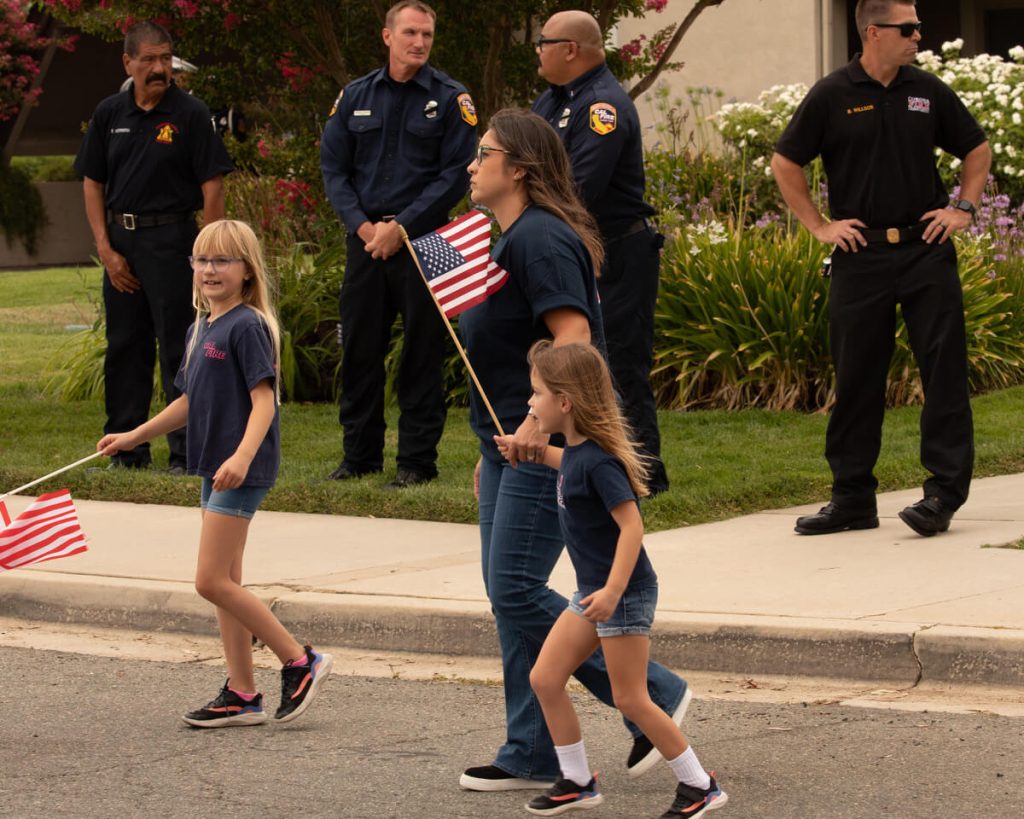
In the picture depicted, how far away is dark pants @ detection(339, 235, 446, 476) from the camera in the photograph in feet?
28.7

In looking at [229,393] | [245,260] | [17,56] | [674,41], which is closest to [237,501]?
[229,393]

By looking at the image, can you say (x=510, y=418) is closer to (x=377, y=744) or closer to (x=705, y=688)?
(x=377, y=744)

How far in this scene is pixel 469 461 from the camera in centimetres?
954

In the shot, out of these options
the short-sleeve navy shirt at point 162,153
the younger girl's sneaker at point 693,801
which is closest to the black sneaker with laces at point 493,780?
the younger girl's sneaker at point 693,801

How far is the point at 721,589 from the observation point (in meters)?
6.47

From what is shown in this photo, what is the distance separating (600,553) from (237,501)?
55.7 inches

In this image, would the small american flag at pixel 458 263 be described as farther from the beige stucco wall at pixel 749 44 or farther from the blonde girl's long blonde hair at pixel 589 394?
the beige stucco wall at pixel 749 44

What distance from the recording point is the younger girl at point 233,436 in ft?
17.5

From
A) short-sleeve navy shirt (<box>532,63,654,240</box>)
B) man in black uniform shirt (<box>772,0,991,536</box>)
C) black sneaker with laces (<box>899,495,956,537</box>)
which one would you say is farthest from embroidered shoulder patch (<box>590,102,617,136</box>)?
black sneaker with laces (<box>899,495,956,537</box>)

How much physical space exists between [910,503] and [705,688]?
2.74m

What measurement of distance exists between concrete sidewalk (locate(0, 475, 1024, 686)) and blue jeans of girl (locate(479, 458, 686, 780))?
125 cm

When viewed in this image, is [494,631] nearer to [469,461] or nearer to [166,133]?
[469,461]

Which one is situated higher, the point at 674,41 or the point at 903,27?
the point at 674,41

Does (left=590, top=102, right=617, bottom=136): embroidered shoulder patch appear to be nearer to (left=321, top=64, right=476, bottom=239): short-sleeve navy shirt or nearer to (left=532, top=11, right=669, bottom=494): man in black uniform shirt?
(left=532, top=11, right=669, bottom=494): man in black uniform shirt
